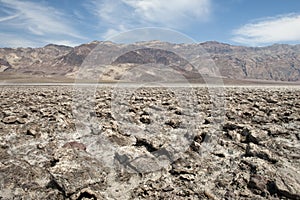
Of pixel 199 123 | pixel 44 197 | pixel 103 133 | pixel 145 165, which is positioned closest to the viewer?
pixel 44 197

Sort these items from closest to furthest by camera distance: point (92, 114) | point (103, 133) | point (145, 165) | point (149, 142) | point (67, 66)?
1. point (145, 165)
2. point (149, 142)
3. point (103, 133)
4. point (92, 114)
5. point (67, 66)

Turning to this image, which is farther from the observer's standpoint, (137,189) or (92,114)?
(92,114)

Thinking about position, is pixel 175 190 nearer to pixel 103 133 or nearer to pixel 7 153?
pixel 103 133

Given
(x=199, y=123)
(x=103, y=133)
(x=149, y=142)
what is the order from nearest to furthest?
1. (x=149, y=142)
2. (x=103, y=133)
3. (x=199, y=123)

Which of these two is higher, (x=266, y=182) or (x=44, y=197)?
(x=266, y=182)

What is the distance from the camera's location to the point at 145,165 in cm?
450

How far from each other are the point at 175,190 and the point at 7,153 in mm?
3894

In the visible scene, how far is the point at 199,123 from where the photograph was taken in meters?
7.80

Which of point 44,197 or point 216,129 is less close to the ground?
point 216,129

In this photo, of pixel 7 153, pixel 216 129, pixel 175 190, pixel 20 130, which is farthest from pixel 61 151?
pixel 216 129

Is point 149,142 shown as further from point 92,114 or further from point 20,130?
point 92,114

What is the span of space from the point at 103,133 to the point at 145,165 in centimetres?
247

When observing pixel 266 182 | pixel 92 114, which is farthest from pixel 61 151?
pixel 92 114

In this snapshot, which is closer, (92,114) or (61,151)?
(61,151)
